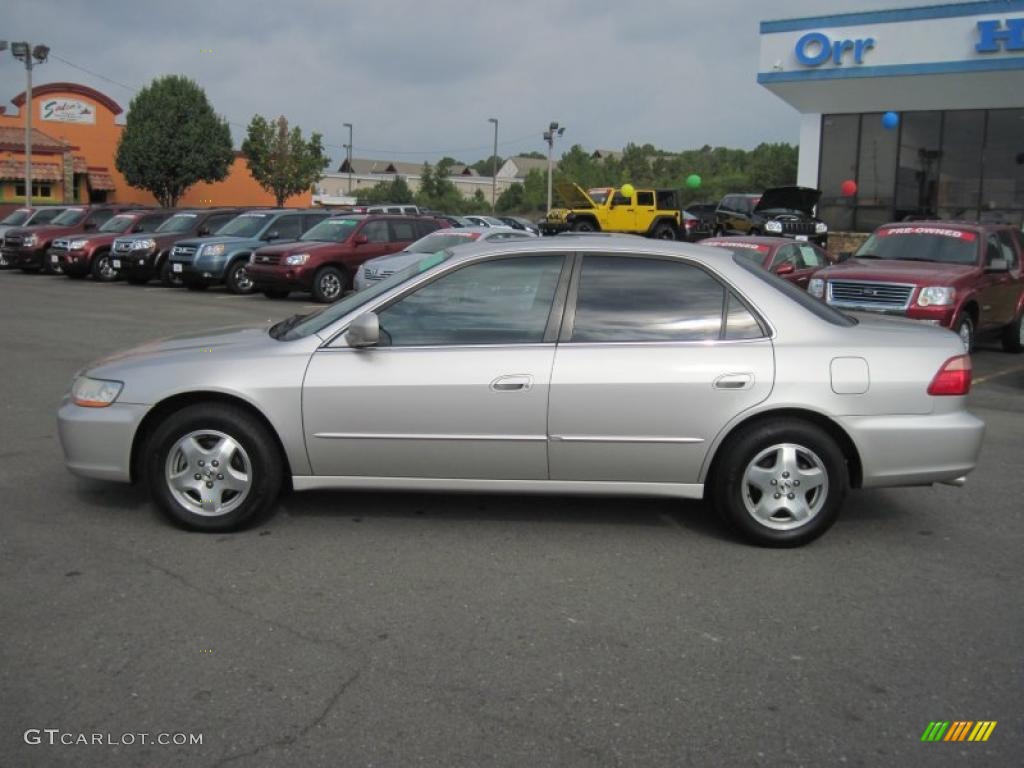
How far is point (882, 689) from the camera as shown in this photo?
11.8ft

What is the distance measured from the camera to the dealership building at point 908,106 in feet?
85.0

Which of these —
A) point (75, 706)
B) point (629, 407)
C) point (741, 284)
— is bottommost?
point (75, 706)

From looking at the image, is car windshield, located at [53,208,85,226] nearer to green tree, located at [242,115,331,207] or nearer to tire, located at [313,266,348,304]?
tire, located at [313,266,348,304]

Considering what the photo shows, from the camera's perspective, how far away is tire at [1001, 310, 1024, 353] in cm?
1345

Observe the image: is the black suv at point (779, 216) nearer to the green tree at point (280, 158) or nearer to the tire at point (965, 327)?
the tire at point (965, 327)

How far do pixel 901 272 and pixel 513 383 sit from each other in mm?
8286

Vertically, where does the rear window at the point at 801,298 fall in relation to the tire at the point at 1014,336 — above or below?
above

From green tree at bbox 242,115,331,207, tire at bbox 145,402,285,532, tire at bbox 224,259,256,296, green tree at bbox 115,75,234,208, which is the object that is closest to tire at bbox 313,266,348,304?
tire at bbox 224,259,256,296

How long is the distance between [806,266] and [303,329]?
1126cm

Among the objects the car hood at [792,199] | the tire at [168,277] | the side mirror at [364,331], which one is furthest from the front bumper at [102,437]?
the car hood at [792,199]

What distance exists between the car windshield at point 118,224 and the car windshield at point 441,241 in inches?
381

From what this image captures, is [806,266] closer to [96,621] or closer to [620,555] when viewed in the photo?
[620,555]

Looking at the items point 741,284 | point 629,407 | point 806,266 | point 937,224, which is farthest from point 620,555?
point 806,266

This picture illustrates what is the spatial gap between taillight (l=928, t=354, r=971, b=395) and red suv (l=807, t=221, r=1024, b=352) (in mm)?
6521
